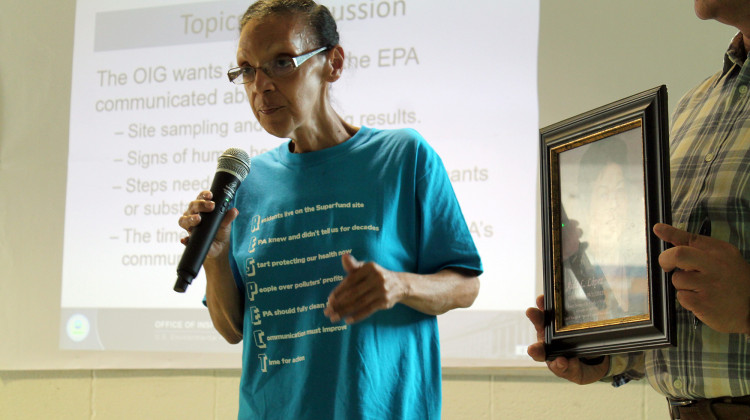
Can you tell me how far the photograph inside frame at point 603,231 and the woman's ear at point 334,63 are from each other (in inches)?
22.2

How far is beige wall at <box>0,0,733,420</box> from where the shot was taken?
2.68 metres

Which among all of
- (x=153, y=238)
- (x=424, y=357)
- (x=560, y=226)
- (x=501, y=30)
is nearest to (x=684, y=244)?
(x=560, y=226)

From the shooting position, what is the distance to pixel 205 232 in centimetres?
145

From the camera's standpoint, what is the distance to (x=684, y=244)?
1.07 meters

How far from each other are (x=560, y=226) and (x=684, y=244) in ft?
0.95

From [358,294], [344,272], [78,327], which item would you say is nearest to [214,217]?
[344,272]

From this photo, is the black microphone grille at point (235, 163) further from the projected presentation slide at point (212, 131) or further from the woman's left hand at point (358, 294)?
the projected presentation slide at point (212, 131)

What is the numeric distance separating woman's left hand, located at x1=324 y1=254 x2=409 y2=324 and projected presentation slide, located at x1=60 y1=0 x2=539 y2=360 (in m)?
1.58

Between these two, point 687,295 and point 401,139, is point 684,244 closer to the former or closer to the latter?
point 687,295

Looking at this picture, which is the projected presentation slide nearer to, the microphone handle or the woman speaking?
the woman speaking

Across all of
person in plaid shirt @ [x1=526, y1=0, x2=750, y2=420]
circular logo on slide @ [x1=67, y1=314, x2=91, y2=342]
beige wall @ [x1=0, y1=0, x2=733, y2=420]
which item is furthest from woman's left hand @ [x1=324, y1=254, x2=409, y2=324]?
circular logo on slide @ [x1=67, y1=314, x2=91, y2=342]

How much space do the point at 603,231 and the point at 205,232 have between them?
725 mm

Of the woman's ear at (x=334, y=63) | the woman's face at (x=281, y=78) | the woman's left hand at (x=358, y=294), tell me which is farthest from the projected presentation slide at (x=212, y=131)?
the woman's left hand at (x=358, y=294)

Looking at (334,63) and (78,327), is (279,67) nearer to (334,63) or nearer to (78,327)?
(334,63)
